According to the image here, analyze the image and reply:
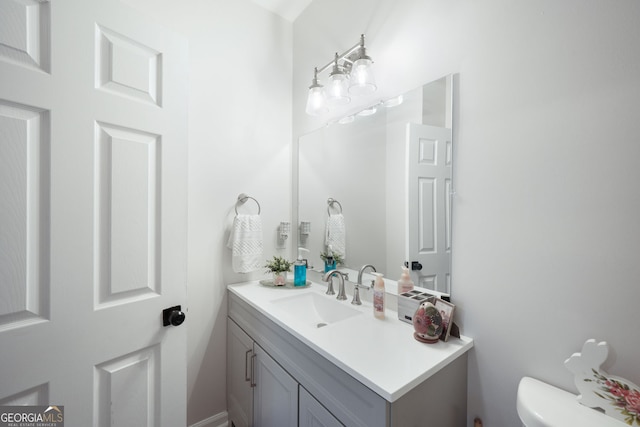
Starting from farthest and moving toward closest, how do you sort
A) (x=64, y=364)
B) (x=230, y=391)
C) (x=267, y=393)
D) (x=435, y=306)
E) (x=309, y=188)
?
(x=309, y=188)
(x=230, y=391)
(x=267, y=393)
(x=435, y=306)
(x=64, y=364)

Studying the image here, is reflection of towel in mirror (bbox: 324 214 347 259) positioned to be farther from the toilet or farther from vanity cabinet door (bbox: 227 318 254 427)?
the toilet

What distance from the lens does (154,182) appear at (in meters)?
1.04

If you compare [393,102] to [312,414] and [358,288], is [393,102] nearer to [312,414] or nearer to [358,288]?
[358,288]

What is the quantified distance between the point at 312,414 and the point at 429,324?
0.52m

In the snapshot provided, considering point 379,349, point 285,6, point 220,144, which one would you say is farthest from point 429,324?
point 285,6

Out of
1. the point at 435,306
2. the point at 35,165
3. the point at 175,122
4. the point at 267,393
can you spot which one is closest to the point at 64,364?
the point at 35,165

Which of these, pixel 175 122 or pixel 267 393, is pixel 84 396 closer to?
pixel 267 393

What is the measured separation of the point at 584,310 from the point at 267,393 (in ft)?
4.00

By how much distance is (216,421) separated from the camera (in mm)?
1586

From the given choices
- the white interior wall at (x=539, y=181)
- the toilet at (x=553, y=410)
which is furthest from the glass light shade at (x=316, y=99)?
the toilet at (x=553, y=410)

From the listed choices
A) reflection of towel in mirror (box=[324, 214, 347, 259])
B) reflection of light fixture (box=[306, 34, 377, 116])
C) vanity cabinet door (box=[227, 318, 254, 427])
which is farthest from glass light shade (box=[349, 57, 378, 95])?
vanity cabinet door (box=[227, 318, 254, 427])

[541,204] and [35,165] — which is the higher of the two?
[35,165]

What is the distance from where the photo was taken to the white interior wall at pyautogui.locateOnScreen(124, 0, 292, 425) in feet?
4.94

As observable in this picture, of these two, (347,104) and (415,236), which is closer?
(415,236)
